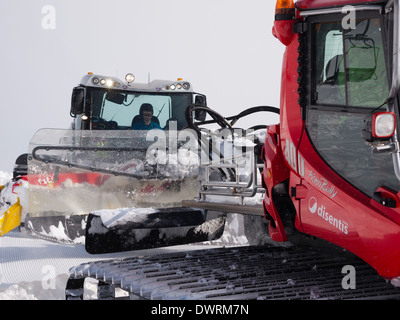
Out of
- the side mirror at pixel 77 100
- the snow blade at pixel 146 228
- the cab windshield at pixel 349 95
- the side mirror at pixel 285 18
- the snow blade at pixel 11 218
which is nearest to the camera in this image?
the cab windshield at pixel 349 95

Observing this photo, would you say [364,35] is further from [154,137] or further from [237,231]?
→ [154,137]

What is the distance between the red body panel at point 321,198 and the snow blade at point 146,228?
4.95ft

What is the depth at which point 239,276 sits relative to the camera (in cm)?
446

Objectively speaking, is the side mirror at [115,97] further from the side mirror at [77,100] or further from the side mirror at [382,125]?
the side mirror at [382,125]

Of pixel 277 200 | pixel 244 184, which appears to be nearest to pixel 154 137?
pixel 244 184

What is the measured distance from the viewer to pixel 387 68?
364cm

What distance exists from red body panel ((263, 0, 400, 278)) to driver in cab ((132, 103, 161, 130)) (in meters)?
6.35

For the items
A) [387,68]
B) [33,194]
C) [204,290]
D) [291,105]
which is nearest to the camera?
[387,68]

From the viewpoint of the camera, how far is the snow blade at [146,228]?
5.75 meters

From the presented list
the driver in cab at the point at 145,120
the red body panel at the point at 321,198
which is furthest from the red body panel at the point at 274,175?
the driver in cab at the point at 145,120

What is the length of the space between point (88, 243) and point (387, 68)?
3.06 metres

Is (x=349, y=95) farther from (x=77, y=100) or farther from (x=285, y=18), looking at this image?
(x=77, y=100)

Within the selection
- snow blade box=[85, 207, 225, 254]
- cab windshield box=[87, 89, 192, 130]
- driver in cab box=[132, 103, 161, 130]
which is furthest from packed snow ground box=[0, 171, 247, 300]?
driver in cab box=[132, 103, 161, 130]

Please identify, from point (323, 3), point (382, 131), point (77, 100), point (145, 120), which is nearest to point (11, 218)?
point (77, 100)
